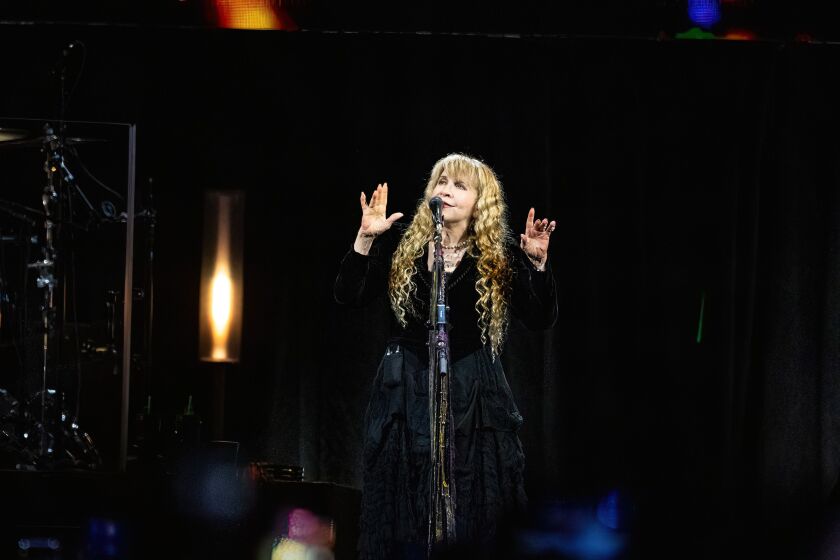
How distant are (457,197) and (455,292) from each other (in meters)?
0.36

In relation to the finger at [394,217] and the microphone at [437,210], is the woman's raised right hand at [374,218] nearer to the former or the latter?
the finger at [394,217]

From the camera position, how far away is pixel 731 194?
5.30 metres

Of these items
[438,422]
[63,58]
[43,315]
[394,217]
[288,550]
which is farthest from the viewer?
[63,58]

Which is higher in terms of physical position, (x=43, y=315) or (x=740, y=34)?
(x=740, y=34)

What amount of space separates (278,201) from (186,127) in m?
0.60

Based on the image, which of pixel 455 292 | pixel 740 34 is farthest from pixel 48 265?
pixel 740 34

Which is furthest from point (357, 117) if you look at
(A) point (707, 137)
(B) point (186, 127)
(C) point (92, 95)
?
(A) point (707, 137)

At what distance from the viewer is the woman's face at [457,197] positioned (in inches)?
142

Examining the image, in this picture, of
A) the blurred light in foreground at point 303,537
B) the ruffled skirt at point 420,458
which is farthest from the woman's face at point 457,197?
the blurred light in foreground at point 303,537

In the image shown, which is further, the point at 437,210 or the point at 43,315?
the point at 43,315

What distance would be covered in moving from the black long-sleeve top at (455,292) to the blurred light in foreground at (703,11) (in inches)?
78.3

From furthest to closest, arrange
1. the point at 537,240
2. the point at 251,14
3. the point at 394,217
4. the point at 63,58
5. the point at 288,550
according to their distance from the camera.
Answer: the point at 63,58, the point at 251,14, the point at 288,550, the point at 537,240, the point at 394,217

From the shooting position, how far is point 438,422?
9.97ft

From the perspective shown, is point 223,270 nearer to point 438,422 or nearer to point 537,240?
point 537,240
